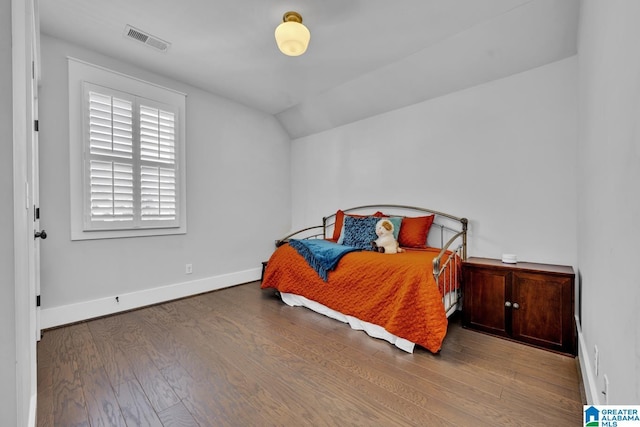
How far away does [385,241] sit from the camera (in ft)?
8.85

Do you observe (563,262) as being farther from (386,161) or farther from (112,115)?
(112,115)

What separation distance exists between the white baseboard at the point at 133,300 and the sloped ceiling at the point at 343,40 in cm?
238

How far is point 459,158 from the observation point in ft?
9.25

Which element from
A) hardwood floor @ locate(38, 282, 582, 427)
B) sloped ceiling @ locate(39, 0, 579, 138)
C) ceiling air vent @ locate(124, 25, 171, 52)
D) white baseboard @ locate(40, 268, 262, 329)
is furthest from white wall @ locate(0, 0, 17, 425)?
white baseboard @ locate(40, 268, 262, 329)

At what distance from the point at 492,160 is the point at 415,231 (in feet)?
3.30

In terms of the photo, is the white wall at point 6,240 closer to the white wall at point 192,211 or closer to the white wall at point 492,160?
the white wall at point 192,211

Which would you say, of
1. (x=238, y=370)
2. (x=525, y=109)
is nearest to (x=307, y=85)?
(x=525, y=109)

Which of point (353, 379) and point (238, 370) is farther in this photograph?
point (238, 370)

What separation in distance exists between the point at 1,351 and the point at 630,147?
1.66 meters

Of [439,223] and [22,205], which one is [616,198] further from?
[439,223]

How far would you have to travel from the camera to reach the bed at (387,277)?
6.32ft

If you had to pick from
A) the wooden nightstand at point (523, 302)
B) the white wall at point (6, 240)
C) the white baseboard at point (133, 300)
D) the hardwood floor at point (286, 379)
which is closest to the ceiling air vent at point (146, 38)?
the white wall at point (6, 240)

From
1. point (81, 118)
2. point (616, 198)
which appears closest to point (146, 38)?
point (81, 118)

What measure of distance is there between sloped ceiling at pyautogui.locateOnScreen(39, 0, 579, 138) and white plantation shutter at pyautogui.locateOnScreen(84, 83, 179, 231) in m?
0.49
